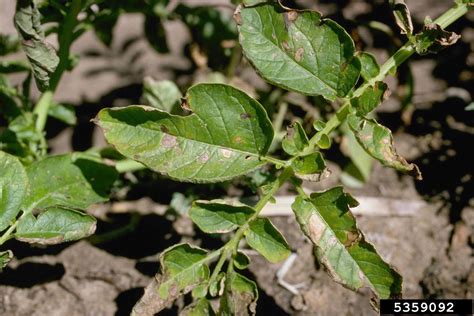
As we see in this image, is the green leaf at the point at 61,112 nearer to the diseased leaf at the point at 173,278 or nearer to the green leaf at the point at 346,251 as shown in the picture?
the diseased leaf at the point at 173,278

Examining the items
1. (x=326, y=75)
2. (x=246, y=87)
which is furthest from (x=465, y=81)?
(x=326, y=75)

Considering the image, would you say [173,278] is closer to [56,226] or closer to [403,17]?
[56,226]

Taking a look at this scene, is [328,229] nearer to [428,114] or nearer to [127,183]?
[127,183]

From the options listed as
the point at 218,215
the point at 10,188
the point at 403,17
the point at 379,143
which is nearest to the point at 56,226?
the point at 10,188

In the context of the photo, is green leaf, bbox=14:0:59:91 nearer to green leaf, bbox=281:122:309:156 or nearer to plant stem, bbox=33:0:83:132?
plant stem, bbox=33:0:83:132

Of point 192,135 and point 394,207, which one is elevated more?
point 192,135

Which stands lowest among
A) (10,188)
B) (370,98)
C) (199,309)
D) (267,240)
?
(199,309)
